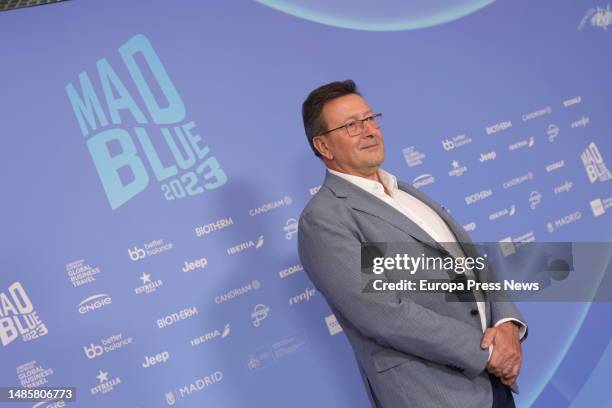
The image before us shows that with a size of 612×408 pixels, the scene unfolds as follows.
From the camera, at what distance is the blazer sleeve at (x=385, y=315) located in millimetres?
1741

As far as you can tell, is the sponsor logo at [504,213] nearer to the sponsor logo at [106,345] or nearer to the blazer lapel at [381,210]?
the blazer lapel at [381,210]

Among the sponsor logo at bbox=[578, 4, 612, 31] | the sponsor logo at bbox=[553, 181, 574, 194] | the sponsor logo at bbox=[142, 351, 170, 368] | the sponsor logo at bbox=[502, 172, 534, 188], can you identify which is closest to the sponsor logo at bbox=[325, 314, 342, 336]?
the sponsor logo at bbox=[142, 351, 170, 368]

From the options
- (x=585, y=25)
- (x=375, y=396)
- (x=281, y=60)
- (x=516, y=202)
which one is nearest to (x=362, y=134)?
(x=375, y=396)

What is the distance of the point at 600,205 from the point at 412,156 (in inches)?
46.1

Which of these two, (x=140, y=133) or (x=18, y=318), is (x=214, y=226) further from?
(x=18, y=318)

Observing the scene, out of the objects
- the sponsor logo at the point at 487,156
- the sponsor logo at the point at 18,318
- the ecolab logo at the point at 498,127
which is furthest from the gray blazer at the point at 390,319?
the ecolab logo at the point at 498,127

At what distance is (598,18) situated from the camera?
367 cm

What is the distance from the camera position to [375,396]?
199 centimetres

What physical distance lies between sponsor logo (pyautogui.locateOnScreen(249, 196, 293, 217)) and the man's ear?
0.70 metres

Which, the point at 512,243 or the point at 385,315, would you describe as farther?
the point at 512,243

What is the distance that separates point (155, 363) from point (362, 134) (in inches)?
46.0

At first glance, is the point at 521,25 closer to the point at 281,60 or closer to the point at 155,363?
the point at 281,60

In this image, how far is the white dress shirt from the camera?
1934mm

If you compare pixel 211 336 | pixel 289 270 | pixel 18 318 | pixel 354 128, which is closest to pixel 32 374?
pixel 18 318
